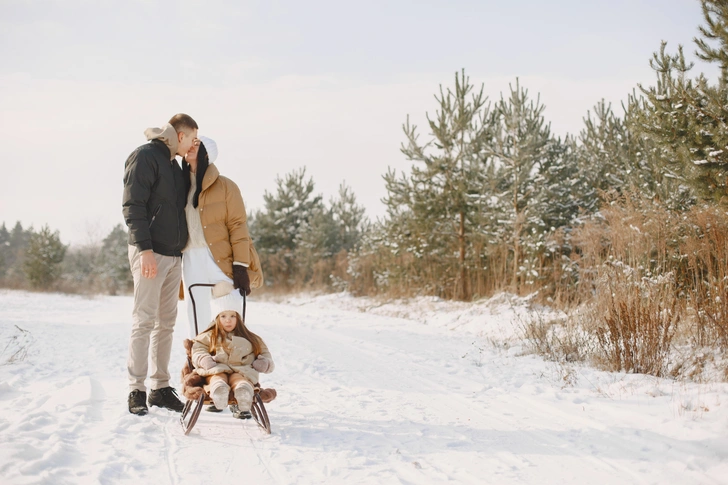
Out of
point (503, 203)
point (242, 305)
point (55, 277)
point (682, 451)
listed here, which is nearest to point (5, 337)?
point (242, 305)

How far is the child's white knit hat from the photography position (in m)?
3.95

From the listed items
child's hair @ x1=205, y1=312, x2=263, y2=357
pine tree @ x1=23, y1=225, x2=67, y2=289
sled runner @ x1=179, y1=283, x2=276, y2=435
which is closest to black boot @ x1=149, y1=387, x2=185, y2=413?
sled runner @ x1=179, y1=283, x2=276, y2=435

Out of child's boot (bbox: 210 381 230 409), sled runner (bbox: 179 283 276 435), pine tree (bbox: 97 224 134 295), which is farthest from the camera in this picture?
pine tree (bbox: 97 224 134 295)

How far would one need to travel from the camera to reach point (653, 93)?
21.3 feet

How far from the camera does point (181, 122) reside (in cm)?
419

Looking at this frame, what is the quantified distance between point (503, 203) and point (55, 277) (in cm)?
2666

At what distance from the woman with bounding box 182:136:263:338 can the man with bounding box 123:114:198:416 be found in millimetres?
120

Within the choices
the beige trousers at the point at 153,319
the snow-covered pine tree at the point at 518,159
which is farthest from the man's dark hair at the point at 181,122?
the snow-covered pine tree at the point at 518,159

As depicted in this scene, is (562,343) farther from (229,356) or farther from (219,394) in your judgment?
(219,394)

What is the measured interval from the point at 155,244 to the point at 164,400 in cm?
126

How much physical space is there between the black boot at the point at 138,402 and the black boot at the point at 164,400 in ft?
0.38

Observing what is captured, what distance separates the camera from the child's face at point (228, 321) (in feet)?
12.4

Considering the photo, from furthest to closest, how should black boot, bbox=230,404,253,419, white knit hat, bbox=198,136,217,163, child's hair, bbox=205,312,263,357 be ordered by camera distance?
white knit hat, bbox=198,136,217,163 → child's hair, bbox=205,312,263,357 → black boot, bbox=230,404,253,419

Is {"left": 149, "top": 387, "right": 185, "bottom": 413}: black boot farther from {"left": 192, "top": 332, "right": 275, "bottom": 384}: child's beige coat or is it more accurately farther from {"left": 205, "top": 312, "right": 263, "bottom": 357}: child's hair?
{"left": 205, "top": 312, "right": 263, "bottom": 357}: child's hair
